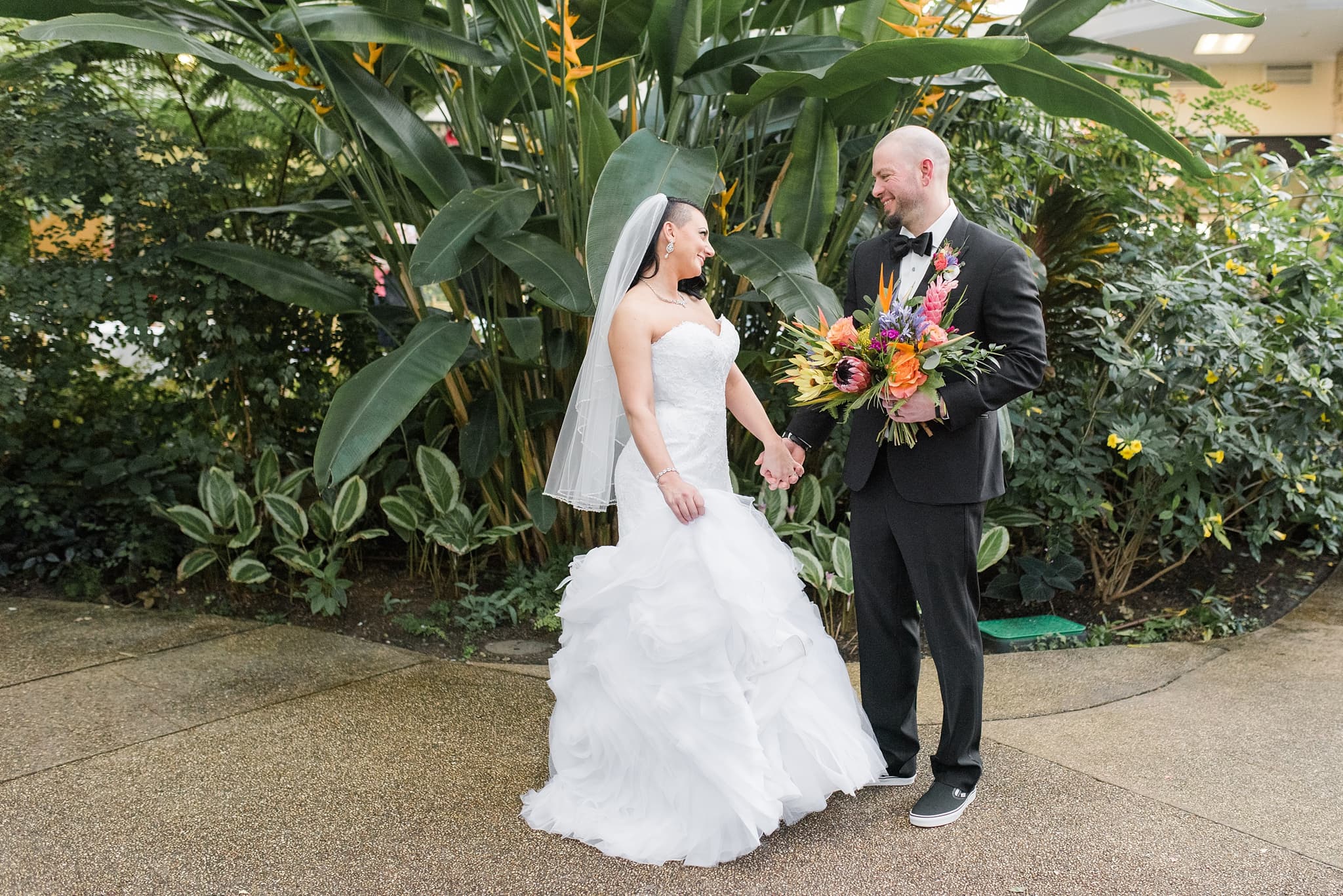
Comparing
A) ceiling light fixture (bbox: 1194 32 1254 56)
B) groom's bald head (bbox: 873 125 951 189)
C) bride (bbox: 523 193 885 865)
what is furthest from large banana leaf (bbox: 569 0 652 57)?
ceiling light fixture (bbox: 1194 32 1254 56)

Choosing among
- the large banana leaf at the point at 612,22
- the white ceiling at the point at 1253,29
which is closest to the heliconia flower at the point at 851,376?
the large banana leaf at the point at 612,22

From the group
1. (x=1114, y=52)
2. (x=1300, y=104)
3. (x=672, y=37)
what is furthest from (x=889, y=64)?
(x=1300, y=104)

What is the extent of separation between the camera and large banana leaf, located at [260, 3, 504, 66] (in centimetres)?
318

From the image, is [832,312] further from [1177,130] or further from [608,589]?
[1177,130]

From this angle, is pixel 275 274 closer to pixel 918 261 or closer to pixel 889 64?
pixel 889 64

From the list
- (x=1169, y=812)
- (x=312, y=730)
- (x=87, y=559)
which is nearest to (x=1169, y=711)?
(x=1169, y=812)

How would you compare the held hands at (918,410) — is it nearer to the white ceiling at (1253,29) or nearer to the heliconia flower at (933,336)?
the heliconia flower at (933,336)

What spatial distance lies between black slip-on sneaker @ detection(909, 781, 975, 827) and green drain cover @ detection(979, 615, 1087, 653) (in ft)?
5.42

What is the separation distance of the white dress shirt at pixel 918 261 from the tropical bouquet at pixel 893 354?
4 cm

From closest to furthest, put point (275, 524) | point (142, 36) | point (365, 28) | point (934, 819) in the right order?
point (934, 819)
point (142, 36)
point (365, 28)
point (275, 524)

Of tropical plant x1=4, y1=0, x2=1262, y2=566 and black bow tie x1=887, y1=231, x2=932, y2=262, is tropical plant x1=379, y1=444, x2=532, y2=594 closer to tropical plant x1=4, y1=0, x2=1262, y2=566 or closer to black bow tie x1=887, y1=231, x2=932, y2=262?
tropical plant x1=4, y1=0, x2=1262, y2=566

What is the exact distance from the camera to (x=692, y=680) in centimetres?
246

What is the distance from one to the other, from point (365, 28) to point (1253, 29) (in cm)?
1103

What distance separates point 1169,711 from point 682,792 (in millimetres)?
1893
